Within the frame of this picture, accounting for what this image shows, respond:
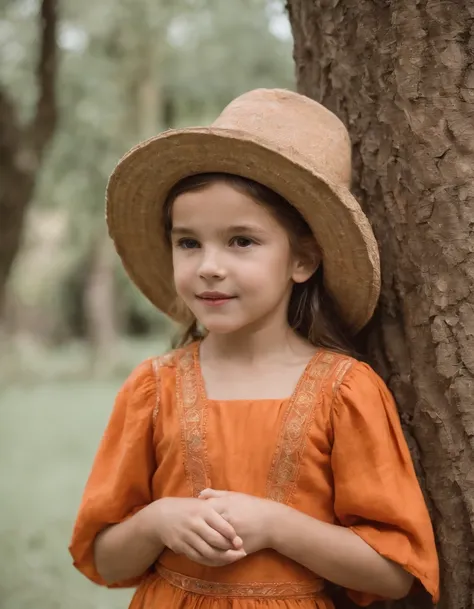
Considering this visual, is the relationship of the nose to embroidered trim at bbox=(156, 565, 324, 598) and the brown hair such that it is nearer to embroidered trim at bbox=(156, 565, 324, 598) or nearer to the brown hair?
the brown hair

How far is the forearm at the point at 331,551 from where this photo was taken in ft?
5.28

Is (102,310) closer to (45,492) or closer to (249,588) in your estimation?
(45,492)

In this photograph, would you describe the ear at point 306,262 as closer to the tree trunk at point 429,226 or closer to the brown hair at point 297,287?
the brown hair at point 297,287

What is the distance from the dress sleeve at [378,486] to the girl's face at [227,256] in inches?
10.6

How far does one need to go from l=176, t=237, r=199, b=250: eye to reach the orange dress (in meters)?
0.30

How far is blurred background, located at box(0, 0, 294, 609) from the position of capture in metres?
4.28

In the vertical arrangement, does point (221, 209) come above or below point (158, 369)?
above

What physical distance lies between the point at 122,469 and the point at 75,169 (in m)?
8.00

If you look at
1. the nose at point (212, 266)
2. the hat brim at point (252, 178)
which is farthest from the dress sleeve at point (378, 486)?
the nose at point (212, 266)

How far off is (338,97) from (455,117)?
1.24 ft

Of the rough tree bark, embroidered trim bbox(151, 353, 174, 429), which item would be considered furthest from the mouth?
the rough tree bark

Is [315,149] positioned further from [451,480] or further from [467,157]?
[451,480]

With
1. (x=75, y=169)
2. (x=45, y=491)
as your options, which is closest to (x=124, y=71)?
(x=75, y=169)

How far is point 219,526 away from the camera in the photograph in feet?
5.07
